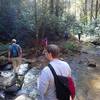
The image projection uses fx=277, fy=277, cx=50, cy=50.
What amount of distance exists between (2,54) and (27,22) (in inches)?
256

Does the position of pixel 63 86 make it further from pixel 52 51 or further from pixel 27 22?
pixel 27 22

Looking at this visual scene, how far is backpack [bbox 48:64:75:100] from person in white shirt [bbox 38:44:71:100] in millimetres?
50

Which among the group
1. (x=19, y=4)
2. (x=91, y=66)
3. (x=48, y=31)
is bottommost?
(x=91, y=66)

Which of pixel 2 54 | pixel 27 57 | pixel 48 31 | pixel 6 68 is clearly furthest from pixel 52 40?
pixel 6 68

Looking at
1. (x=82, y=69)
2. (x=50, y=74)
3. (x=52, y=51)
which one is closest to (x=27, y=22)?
(x=82, y=69)

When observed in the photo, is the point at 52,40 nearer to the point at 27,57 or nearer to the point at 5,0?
the point at 5,0

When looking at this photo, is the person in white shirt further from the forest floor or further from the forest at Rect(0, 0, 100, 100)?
the forest floor

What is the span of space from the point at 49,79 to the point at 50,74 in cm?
7

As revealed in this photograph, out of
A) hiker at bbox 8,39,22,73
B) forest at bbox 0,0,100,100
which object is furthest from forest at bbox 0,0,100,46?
hiker at bbox 8,39,22,73

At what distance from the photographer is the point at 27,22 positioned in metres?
23.4

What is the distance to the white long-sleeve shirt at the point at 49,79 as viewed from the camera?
378 cm

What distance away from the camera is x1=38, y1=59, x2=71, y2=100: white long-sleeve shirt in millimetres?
3783

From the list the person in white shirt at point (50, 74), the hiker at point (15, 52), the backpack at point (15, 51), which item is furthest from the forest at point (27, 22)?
the person in white shirt at point (50, 74)

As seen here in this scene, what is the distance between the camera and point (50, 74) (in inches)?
149
